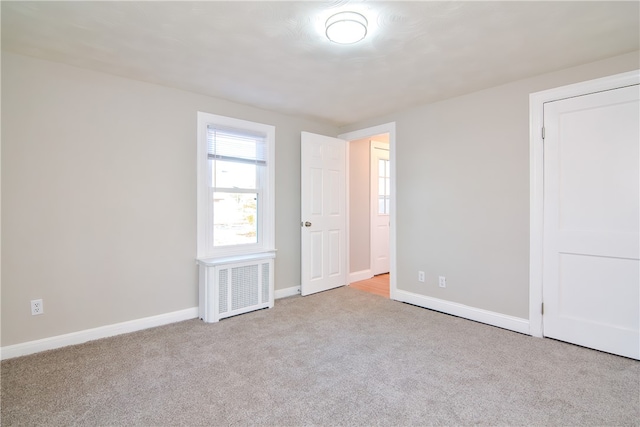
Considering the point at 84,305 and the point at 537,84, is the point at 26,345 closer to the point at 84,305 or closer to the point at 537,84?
the point at 84,305

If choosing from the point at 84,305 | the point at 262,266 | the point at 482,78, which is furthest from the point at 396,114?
the point at 84,305

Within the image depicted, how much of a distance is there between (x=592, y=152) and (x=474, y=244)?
4.04 ft

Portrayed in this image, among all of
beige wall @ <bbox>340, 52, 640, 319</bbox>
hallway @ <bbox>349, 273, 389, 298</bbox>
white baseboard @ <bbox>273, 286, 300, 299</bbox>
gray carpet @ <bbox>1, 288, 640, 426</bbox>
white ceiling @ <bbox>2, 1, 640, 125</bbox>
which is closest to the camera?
gray carpet @ <bbox>1, 288, 640, 426</bbox>

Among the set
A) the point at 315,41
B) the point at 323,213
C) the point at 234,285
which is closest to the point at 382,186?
the point at 323,213

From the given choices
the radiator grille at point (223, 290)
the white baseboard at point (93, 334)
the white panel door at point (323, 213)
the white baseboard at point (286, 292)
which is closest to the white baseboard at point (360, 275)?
the white panel door at point (323, 213)

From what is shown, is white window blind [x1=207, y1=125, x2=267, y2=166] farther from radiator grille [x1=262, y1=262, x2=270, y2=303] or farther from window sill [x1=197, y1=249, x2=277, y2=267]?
radiator grille [x1=262, y1=262, x2=270, y2=303]

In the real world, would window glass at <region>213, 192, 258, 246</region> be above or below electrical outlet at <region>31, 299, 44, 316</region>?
above

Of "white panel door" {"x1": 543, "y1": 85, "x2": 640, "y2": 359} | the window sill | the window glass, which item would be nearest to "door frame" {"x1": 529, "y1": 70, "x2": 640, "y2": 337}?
"white panel door" {"x1": 543, "y1": 85, "x2": 640, "y2": 359}

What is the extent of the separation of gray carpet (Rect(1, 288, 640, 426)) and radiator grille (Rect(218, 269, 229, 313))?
8.0 inches

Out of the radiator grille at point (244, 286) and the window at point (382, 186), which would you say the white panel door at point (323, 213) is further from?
the window at point (382, 186)

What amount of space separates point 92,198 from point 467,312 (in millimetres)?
3718

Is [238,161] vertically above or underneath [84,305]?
above

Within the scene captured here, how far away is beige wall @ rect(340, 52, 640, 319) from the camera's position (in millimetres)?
2898

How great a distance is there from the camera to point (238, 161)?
3.65 metres
